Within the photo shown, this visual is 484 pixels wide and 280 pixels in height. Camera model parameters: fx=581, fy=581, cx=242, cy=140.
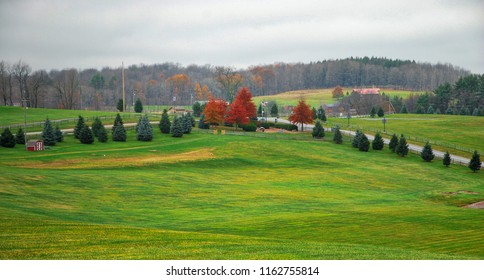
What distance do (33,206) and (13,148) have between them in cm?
3569

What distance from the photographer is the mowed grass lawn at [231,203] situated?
928 inches

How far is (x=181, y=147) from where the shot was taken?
238ft

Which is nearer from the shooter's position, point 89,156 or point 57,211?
point 57,211

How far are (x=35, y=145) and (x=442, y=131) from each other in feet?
240

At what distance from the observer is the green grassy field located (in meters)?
90.2

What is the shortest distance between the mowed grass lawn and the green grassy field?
1616 cm

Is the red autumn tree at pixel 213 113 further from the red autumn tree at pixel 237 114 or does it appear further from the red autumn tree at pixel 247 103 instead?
the red autumn tree at pixel 247 103

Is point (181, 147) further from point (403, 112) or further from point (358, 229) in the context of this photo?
point (403, 112)

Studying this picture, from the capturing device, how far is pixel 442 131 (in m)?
107

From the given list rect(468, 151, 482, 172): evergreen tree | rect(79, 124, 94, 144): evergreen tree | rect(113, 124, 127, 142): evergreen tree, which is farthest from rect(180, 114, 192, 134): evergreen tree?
rect(468, 151, 482, 172): evergreen tree

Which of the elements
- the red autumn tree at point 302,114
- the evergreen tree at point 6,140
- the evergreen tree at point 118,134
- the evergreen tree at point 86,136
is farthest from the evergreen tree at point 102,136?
the red autumn tree at point 302,114

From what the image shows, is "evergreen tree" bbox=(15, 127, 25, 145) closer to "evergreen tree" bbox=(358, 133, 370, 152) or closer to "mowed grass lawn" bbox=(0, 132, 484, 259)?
"mowed grass lawn" bbox=(0, 132, 484, 259)

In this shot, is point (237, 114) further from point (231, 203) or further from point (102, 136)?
point (231, 203)

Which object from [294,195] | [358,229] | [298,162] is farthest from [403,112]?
[358,229]
